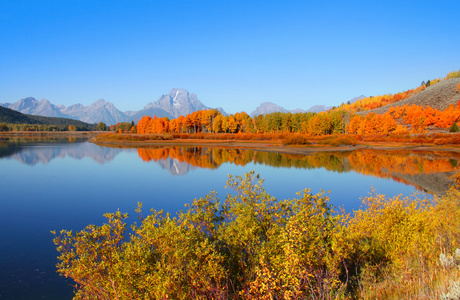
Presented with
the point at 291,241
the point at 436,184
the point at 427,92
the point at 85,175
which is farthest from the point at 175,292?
the point at 427,92

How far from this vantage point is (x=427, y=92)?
184 m

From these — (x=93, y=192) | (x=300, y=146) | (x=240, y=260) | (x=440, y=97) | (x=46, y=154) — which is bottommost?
(x=93, y=192)

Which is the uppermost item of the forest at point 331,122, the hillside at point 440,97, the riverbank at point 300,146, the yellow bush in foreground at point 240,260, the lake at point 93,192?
the hillside at point 440,97

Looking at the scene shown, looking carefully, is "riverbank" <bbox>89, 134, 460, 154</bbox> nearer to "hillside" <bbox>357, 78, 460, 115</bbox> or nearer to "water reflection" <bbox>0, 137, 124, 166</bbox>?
"water reflection" <bbox>0, 137, 124, 166</bbox>

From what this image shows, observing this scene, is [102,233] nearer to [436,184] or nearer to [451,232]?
[451,232]

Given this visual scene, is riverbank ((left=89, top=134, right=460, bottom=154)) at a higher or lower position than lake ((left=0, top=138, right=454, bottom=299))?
higher

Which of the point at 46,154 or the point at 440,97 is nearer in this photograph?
the point at 46,154

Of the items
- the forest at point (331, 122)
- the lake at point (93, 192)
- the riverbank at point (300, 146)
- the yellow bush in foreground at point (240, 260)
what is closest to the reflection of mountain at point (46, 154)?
the lake at point (93, 192)

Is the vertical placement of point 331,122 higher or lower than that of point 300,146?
higher

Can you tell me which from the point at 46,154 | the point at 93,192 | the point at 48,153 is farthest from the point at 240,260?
the point at 48,153

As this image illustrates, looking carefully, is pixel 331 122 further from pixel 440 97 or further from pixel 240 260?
pixel 240 260

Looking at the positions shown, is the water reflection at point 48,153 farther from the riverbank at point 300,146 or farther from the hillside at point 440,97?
the hillside at point 440,97

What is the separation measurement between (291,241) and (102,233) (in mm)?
5590

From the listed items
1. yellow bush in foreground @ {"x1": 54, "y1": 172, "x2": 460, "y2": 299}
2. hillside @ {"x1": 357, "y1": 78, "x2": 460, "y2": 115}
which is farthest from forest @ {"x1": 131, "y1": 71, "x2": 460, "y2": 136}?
yellow bush in foreground @ {"x1": 54, "y1": 172, "x2": 460, "y2": 299}
